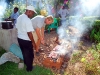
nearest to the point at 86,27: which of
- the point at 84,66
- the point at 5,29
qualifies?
the point at 84,66

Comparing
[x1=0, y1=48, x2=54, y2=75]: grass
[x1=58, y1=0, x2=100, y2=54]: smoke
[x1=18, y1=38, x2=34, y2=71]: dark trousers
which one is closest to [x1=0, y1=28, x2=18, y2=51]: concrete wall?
[x1=0, y1=48, x2=54, y2=75]: grass

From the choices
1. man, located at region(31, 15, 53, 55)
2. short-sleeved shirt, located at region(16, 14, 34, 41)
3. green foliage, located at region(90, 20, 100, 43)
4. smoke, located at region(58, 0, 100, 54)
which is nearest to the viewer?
short-sleeved shirt, located at region(16, 14, 34, 41)

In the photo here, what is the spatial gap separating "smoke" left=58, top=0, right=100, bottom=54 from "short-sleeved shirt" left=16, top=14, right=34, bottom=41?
2.26m

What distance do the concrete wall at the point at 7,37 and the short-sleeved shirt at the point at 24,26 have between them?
1.83 m

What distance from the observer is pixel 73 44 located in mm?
8133

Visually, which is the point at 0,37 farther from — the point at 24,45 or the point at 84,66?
the point at 84,66

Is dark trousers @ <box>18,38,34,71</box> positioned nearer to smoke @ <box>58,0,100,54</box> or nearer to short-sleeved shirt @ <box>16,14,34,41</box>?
short-sleeved shirt @ <box>16,14,34,41</box>

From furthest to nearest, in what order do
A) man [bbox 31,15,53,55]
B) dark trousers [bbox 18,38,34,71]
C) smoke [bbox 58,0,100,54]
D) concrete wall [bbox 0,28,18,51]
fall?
smoke [bbox 58,0,100,54] < concrete wall [bbox 0,28,18,51] < man [bbox 31,15,53,55] < dark trousers [bbox 18,38,34,71]

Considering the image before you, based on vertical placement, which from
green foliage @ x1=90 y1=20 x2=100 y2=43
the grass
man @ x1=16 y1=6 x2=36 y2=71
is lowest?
the grass

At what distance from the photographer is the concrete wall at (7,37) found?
696 cm

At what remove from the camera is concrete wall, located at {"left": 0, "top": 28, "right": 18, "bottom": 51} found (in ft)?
22.8

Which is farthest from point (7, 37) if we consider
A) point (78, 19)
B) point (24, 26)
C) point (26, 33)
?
point (78, 19)

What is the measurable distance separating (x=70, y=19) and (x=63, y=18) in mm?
634

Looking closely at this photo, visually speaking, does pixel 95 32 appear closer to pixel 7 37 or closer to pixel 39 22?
pixel 39 22
